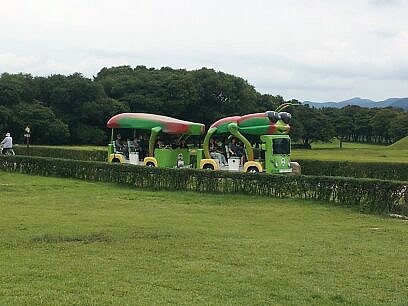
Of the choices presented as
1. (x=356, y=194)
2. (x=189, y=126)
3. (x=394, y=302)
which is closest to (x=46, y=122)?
(x=189, y=126)

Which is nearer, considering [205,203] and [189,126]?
[205,203]

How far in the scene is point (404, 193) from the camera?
15.0 meters

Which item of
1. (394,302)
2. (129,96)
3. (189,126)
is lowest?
(394,302)

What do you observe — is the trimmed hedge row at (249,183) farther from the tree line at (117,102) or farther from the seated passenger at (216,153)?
the tree line at (117,102)

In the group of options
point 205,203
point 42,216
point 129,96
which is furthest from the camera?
point 129,96

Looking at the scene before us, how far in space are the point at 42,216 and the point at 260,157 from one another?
12.0m

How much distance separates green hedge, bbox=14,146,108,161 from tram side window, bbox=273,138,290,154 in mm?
11639

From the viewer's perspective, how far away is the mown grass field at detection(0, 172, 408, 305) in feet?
21.9

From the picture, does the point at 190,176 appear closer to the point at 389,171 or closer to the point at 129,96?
the point at 389,171

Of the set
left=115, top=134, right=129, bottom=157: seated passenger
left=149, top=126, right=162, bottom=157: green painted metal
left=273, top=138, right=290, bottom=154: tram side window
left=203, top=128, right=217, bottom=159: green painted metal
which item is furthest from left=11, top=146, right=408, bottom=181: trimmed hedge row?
left=115, top=134, right=129, bottom=157: seated passenger

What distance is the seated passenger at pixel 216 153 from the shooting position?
23.5 m

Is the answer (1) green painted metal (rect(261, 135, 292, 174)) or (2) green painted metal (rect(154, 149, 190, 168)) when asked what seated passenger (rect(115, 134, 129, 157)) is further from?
(1) green painted metal (rect(261, 135, 292, 174))

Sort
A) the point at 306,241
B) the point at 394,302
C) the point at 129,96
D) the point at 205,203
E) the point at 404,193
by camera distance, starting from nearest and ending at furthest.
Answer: the point at 394,302, the point at 306,241, the point at 404,193, the point at 205,203, the point at 129,96

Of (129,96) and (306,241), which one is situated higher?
(129,96)
